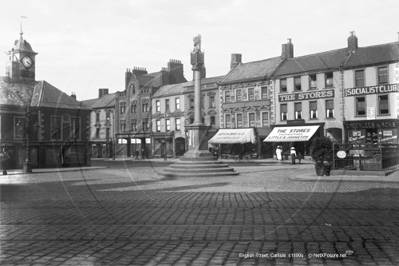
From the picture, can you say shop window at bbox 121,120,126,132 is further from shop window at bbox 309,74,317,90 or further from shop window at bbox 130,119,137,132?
shop window at bbox 309,74,317,90

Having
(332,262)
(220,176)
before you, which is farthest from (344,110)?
(332,262)

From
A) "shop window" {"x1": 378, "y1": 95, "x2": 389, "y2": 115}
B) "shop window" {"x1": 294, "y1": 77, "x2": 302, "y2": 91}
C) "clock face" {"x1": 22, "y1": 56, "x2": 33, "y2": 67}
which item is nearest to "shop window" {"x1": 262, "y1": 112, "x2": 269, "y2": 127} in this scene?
"shop window" {"x1": 294, "y1": 77, "x2": 302, "y2": 91}

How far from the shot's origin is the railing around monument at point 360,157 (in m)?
20.5

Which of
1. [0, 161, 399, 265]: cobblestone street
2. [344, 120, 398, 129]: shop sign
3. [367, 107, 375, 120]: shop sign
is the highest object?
[367, 107, 375, 120]: shop sign

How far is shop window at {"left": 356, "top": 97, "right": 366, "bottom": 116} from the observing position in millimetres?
39194

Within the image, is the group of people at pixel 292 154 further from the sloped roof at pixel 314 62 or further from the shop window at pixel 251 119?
the shop window at pixel 251 119

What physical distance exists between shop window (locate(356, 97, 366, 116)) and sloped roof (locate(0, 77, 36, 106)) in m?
29.1

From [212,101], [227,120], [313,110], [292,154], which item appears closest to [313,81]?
[313,110]

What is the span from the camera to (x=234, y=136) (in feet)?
159

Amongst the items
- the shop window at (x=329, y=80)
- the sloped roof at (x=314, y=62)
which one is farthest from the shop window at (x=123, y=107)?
the shop window at (x=329, y=80)

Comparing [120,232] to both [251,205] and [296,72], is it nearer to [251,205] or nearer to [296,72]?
[251,205]

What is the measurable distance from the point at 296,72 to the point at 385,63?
881cm

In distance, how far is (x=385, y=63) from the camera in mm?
37688

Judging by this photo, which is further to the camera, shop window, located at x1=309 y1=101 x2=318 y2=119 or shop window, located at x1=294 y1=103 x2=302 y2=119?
shop window, located at x1=294 y1=103 x2=302 y2=119
